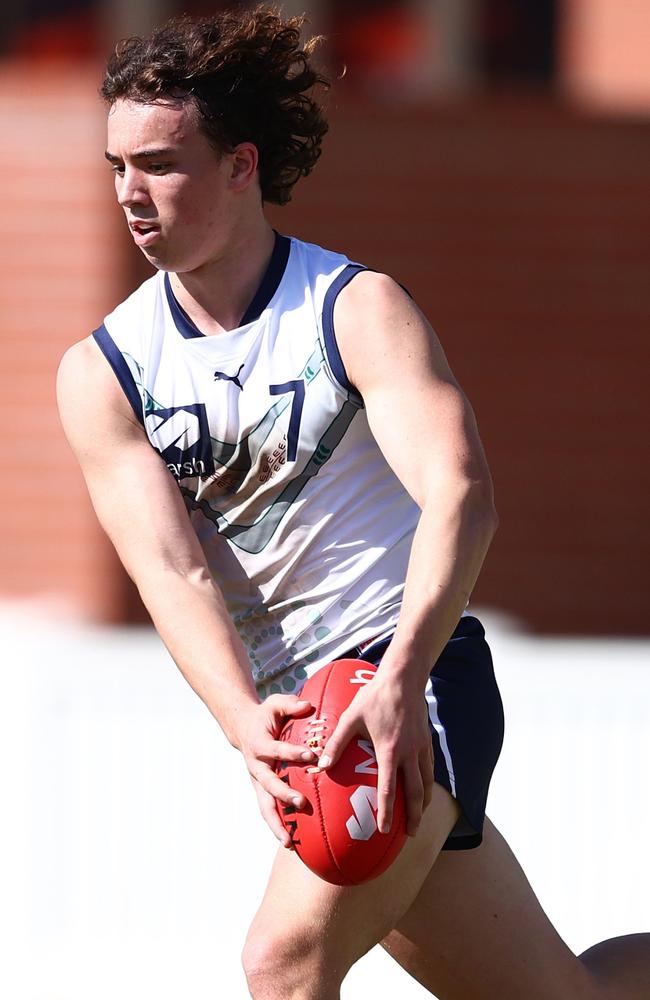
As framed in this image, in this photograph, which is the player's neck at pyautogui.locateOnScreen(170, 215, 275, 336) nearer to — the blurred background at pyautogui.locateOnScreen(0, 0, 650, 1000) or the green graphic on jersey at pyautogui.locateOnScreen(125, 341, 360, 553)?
the green graphic on jersey at pyautogui.locateOnScreen(125, 341, 360, 553)

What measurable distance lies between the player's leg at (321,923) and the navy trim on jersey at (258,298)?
1.03 meters

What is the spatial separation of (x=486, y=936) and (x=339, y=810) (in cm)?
58

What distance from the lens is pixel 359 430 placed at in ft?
11.1

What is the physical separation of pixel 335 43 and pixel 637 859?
10369 mm

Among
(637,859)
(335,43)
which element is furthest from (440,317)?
(637,859)

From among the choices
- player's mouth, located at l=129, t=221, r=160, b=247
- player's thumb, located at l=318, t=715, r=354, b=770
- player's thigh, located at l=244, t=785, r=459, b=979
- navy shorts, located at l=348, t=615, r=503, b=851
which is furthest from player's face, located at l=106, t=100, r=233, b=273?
player's thigh, located at l=244, t=785, r=459, b=979

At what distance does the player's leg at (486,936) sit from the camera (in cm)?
340

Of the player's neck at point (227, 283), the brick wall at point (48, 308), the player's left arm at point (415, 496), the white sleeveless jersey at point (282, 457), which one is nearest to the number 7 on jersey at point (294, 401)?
the white sleeveless jersey at point (282, 457)

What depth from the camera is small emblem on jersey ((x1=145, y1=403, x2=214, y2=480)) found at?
3.36 m

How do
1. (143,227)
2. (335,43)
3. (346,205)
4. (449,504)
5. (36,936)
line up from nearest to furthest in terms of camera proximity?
(449,504)
(143,227)
(36,936)
(346,205)
(335,43)

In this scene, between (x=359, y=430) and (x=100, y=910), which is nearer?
(x=359, y=430)

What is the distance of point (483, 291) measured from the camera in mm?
12117

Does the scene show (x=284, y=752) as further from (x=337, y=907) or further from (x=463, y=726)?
(x=463, y=726)

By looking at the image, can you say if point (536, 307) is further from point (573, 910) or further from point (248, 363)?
point (248, 363)
